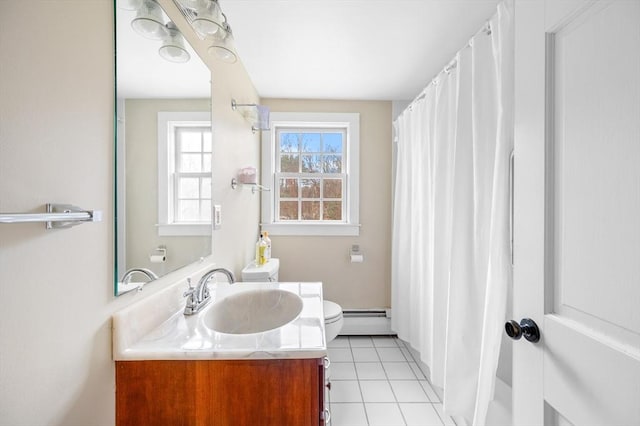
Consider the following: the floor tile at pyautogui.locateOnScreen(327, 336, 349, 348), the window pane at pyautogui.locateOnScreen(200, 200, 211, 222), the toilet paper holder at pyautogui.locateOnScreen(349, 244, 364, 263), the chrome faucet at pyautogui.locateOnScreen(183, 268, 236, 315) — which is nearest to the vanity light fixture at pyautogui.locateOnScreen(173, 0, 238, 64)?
the window pane at pyautogui.locateOnScreen(200, 200, 211, 222)

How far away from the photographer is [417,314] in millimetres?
1970

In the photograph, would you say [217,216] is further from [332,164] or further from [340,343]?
[340,343]

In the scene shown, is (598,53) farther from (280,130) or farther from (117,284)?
(280,130)

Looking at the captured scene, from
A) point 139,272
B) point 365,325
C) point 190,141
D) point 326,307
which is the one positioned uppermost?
point 190,141

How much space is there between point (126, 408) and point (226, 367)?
0.32 meters

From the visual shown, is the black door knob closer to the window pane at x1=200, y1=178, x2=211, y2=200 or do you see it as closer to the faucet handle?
the faucet handle

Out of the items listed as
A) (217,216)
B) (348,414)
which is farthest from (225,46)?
(348,414)

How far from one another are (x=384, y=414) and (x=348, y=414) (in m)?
0.22

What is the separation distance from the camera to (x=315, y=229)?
8.30 ft

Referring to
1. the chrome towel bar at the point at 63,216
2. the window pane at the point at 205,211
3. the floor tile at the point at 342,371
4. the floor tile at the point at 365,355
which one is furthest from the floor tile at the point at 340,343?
the chrome towel bar at the point at 63,216

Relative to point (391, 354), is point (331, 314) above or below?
above

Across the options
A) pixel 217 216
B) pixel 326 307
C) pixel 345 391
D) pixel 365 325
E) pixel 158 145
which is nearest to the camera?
pixel 158 145

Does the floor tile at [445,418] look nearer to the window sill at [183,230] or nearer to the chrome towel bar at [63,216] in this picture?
the window sill at [183,230]

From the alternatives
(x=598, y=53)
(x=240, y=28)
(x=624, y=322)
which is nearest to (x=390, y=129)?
(x=240, y=28)
